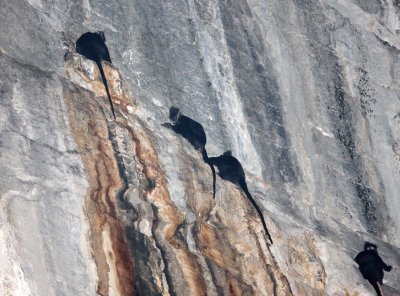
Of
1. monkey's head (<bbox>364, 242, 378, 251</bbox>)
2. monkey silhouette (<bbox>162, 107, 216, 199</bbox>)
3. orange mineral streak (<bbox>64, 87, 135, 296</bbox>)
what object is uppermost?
monkey's head (<bbox>364, 242, 378, 251</bbox>)

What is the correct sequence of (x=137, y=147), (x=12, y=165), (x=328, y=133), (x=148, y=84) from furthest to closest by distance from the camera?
(x=328, y=133)
(x=148, y=84)
(x=137, y=147)
(x=12, y=165)

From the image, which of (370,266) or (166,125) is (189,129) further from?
(370,266)

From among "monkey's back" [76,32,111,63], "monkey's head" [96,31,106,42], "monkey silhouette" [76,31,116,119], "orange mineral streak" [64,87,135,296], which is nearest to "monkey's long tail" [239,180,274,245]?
"orange mineral streak" [64,87,135,296]

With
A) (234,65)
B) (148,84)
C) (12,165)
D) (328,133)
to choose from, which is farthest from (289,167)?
(12,165)

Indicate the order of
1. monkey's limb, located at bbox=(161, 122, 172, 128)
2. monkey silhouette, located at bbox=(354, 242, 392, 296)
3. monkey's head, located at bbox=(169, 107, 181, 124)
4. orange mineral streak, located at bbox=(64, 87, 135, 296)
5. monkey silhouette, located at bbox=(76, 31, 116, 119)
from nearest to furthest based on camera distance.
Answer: orange mineral streak, located at bbox=(64, 87, 135, 296), monkey silhouette, located at bbox=(76, 31, 116, 119), monkey's limb, located at bbox=(161, 122, 172, 128), monkey's head, located at bbox=(169, 107, 181, 124), monkey silhouette, located at bbox=(354, 242, 392, 296)

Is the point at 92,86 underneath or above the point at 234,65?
underneath

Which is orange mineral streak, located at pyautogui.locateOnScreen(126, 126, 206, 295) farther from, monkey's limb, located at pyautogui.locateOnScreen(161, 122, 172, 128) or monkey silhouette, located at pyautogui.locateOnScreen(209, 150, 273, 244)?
monkey silhouette, located at pyautogui.locateOnScreen(209, 150, 273, 244)

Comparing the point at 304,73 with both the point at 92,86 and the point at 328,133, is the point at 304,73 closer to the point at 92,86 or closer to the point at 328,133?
the point at 328,133
